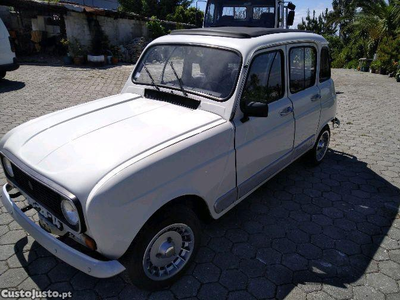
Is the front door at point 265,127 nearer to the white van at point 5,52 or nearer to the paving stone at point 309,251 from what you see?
the paving stone at point 309,251

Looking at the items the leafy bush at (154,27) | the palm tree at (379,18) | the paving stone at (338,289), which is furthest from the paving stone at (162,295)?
the leafy bush at (154,27)

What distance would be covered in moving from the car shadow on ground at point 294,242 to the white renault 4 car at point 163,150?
0.41 meters

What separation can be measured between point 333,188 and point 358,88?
914 centimetres

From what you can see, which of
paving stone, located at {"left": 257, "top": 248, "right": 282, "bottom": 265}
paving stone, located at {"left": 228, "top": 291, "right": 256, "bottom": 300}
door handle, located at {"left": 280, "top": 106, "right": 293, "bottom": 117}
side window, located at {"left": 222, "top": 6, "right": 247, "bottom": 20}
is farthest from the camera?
side window, located at {"left": 222, "top": 6, "right": 247, "bottom": 20}

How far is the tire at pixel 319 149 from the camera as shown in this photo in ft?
15.4

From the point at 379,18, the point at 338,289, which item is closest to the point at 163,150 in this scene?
the point at 338,289

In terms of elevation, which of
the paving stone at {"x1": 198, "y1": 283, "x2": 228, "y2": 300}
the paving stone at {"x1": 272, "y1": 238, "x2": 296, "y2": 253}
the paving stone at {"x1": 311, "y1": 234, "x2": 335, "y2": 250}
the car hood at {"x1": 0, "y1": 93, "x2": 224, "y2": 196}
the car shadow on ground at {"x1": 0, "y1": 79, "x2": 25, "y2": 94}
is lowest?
the paving stone at {"x1": 311, "y1": 234, "x2": 335, "y2": 250}

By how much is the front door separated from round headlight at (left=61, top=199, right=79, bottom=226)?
1.53 metres

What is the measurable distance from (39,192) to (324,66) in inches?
164

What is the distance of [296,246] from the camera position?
310 cm

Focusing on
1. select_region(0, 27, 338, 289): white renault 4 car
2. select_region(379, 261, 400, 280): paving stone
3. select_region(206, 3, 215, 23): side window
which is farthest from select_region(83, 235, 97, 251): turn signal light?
select_region(206, 3, 215, 23): side window

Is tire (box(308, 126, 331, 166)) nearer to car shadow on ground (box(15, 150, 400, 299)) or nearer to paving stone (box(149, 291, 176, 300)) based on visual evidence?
car shadow on ground (box(15, 150, 400, 299))

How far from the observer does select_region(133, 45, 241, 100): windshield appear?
293 cm

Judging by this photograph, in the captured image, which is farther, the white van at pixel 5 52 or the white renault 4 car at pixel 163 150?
the white van at pixel 5 52
